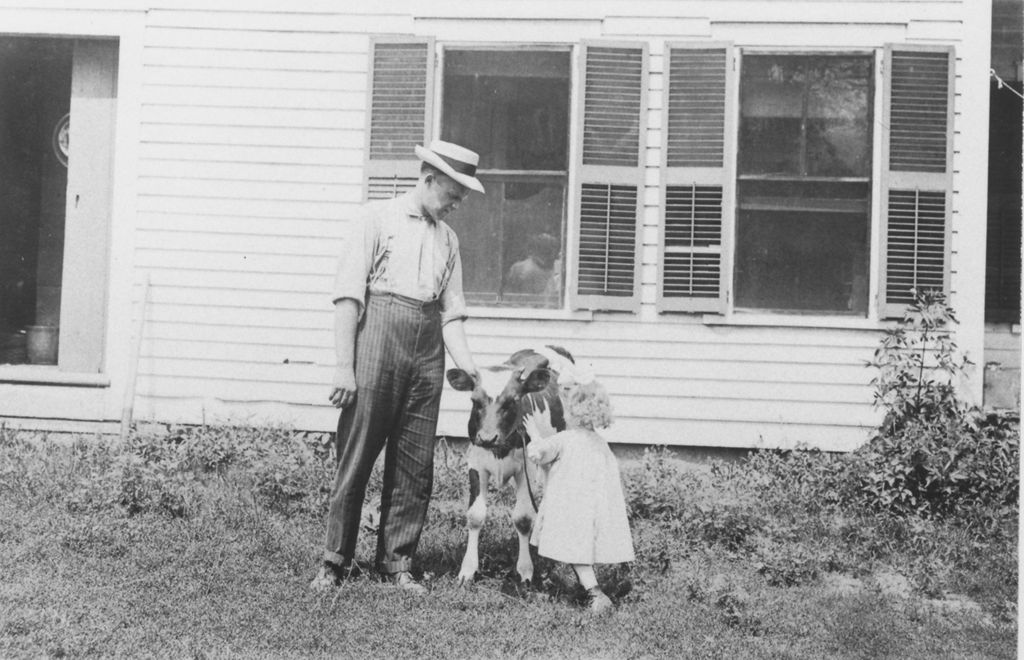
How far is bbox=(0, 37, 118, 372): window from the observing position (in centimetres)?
708

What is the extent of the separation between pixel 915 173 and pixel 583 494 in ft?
12.7

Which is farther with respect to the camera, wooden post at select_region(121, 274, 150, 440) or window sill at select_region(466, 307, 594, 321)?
wooden post at select_region(121, 274, 150, 440)

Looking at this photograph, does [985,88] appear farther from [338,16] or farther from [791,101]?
[338,16]

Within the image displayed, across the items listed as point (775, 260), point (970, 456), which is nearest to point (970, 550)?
point (970, 456)

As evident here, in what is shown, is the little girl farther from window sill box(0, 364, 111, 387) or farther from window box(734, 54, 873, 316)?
window sill box(0, 364, 111, 387)

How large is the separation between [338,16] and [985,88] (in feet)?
15.2

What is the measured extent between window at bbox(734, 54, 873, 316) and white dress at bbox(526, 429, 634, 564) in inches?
114

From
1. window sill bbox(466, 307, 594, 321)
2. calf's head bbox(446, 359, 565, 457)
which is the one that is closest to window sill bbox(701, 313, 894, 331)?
window sill bbox(466, 307, 594, 321)

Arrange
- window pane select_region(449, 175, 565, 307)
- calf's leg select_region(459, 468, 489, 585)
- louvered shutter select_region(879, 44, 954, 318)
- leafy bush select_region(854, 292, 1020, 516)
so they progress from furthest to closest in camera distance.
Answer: window pane select_region(449, 175, 565, 307) → louvered shutter select_region(879, 44, 954, 318) → leafy bush select_region(854, 292, 1020, 516) → calf's leg select_region(459, 468, 489, 585)

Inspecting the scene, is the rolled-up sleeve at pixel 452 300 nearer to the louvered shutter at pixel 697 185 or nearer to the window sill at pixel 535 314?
the window sill at pixel 535 314

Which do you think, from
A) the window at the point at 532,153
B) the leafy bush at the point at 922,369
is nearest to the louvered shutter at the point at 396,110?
the window at the point at 532,153

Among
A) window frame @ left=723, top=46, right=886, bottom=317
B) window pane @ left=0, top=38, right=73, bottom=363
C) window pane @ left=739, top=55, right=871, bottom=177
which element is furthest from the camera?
window pane @ left=0, top=38, right=73, bottom=363

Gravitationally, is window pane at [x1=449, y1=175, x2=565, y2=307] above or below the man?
above

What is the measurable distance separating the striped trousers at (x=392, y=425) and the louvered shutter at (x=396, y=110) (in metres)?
2.59
